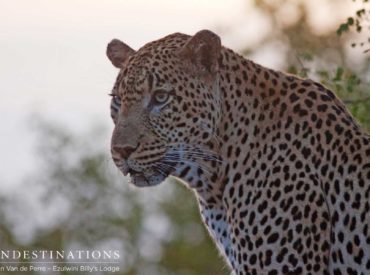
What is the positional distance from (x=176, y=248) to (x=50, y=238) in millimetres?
3538

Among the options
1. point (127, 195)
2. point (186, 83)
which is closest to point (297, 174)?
point (186, 83)

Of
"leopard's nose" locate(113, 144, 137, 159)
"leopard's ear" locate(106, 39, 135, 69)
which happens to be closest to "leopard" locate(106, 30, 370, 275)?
"leopard's nose" locate(113, 144, 137, 159)

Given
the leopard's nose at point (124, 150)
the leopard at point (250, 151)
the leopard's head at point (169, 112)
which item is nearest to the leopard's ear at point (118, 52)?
the leopard at point (250, 151)

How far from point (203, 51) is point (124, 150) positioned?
905 millimetres

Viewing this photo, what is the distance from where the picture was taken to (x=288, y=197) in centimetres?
1346

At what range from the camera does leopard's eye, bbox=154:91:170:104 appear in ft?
45.0

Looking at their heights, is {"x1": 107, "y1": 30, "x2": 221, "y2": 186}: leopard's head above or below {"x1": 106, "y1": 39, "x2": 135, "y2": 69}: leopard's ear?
below

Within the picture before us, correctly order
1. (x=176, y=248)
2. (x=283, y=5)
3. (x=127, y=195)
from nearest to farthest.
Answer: (x=176, y=248)
(x=127, y=195)
(x=283, y=5)

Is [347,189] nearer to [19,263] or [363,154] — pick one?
[363,154]

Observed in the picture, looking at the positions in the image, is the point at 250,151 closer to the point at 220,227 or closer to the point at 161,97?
the point at 220,227

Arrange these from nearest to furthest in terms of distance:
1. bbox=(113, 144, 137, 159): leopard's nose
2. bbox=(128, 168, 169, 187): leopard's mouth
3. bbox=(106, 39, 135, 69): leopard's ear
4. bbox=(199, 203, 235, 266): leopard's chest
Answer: bbox=(113, 144, 137, 159): leopard's nose
bbox=(128, 168, 169, 187): leopard's mouth
bbox=(199, 203, 235, 266): leopard's chest
bbox=(106, 39, 135, 69): leopard's ear

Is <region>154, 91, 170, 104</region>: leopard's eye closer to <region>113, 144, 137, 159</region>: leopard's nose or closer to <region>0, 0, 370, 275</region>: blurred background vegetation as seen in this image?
<region>113, 144, 137, 159</region>: leopard's nose

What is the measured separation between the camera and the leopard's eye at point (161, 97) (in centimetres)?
1370

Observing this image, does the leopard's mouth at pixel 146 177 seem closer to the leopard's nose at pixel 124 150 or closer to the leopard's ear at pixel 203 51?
the leopard's nose at pixel 124 150
